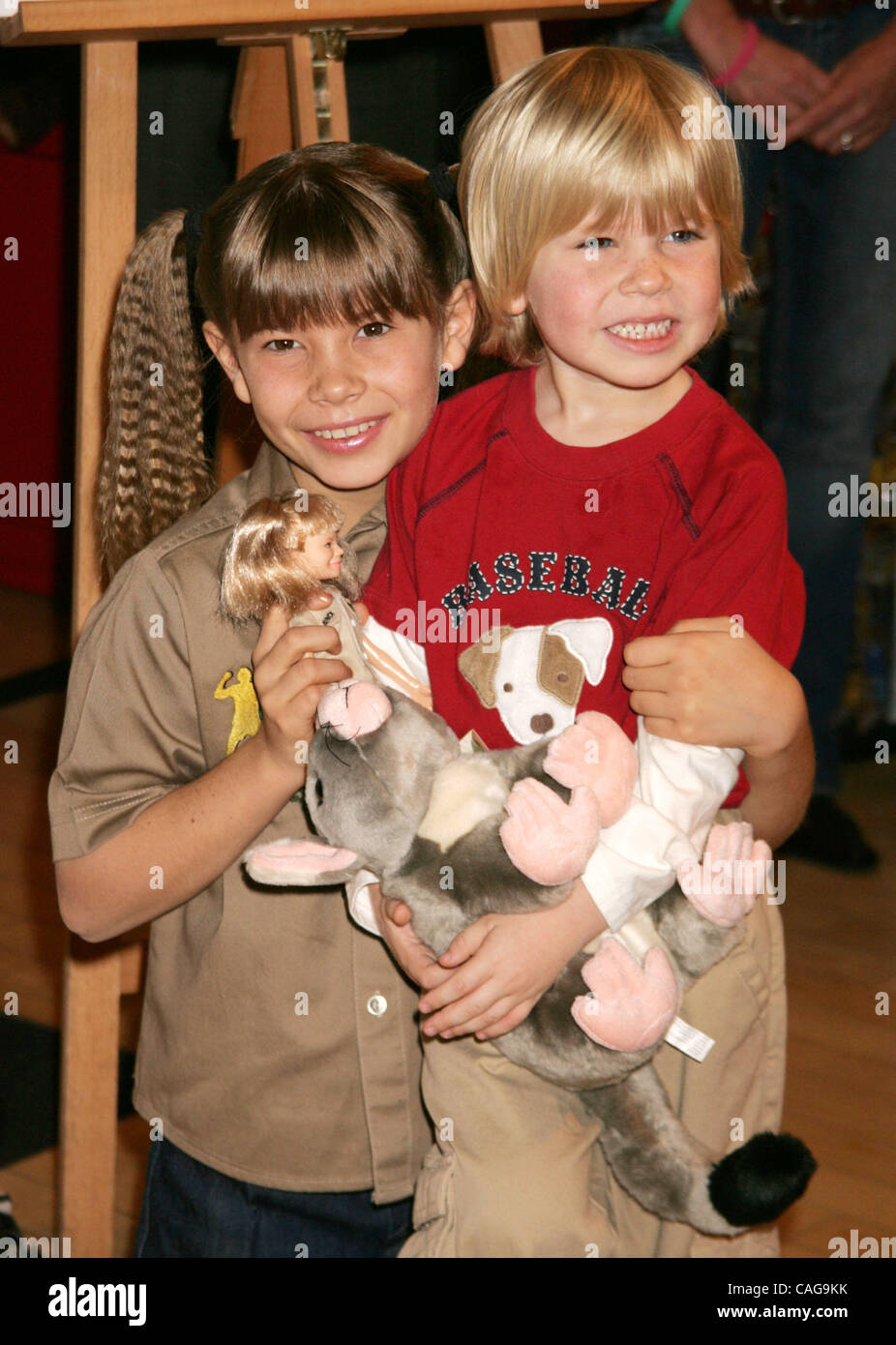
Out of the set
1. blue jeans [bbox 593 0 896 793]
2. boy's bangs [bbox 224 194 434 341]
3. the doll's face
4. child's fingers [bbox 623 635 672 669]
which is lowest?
child's fingers [bbox 623 635 672 669]

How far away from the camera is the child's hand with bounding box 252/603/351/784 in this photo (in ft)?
3.46

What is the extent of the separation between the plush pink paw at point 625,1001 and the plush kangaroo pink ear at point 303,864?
17cm

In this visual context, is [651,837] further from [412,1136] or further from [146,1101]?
[146,1101]

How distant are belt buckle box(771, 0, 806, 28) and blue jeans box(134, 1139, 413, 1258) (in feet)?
5.51

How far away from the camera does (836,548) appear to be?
257cm

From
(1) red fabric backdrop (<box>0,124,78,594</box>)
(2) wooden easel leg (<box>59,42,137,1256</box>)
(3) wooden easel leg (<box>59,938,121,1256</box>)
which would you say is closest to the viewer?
(2) wooden easel leg (<box>59,42,137,1256</box>)

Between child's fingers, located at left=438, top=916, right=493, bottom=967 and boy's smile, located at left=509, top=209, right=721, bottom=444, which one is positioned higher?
boy's smile, located at left=509, top=209, right=721, bottom=444

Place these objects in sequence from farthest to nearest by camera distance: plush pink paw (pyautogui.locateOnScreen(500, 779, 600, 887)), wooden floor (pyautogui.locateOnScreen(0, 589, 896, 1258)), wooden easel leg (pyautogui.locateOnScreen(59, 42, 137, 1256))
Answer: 1. wooden floor (pyautogui.locateOnScreen(0, 589, 896, 1258))
2. wooden easel leg (pyautogui.locateOnScreen(59, 42, 137, 1256))
3. plush pink paw (pyautogui.locateOnScreen(500, 779, 600, 887))

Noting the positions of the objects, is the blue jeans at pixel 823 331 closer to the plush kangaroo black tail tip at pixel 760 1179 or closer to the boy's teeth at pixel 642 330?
the boy's teeth at pixel 642 330

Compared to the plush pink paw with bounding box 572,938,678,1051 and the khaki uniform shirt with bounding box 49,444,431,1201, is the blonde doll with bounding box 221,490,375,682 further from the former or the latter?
the plush pink paw with bounding box 572,938,678,1051

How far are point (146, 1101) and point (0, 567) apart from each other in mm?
2857

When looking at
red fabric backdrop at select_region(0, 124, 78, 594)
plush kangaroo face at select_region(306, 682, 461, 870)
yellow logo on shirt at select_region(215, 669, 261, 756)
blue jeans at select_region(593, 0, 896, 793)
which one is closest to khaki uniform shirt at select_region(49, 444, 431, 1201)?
yellow logo on shirt at select_region(215, 669, 261, 756)

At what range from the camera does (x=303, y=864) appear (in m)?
1.02
